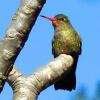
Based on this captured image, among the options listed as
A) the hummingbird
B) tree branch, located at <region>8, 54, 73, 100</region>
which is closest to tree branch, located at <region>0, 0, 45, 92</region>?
tree branch, located at <region>8, 54, 73, 100</region>

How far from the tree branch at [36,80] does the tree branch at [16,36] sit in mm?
954

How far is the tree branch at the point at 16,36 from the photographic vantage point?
2.14 m

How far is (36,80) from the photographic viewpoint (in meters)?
3.30

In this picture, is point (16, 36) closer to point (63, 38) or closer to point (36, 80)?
point (36, 80)

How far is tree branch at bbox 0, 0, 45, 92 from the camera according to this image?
214 centimetres

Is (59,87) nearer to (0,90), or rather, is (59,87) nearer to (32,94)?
(32,94)

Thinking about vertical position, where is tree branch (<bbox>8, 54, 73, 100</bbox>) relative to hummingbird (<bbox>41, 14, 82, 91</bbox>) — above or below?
below

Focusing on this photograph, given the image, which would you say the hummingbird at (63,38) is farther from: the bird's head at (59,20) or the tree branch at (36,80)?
the tree branch at (36,80)

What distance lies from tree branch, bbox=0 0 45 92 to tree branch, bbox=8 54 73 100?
0.95 metres

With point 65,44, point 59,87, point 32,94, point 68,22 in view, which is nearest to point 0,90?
point 32,94

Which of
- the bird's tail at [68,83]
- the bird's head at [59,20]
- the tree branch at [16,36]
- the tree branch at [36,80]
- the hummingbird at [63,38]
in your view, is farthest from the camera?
the bird's head at [59,20]

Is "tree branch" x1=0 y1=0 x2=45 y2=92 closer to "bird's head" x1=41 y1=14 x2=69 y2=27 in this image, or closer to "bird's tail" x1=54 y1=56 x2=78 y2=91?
"bird's tail" x1=54 y1=56 x2=78 y2=91

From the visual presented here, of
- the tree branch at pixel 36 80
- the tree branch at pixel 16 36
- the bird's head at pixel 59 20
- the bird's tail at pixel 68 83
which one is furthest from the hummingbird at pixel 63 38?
the tree branch at pixel 16 36

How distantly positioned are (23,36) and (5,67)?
7.3 inches
